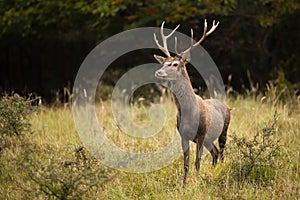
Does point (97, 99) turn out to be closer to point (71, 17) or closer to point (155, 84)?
point (155, 84)

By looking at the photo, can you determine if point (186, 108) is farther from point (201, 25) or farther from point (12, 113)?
point (201, 25)

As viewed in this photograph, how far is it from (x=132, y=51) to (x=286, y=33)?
419 cm

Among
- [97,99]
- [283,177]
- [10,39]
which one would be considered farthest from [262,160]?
[10,39]

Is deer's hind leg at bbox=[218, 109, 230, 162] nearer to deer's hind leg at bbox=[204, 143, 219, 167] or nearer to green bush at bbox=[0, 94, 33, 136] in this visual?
deer's hind leg at bbox=[204, 143, 219, 167]

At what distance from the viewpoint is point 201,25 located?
13383 mm

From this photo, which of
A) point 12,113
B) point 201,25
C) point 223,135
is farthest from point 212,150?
point 201,25

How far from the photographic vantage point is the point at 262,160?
579 cm

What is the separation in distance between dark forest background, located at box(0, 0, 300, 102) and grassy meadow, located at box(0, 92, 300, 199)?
4.04m

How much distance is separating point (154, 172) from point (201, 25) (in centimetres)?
788

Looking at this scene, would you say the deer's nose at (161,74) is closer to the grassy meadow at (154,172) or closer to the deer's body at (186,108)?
the deer's body at (186,108)

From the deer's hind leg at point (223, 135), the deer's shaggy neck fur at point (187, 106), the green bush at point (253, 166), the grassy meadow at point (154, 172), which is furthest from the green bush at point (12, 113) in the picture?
the green bush at point (253, 166)

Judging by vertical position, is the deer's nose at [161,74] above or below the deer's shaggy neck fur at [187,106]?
above

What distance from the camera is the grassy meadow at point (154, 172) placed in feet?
16.4

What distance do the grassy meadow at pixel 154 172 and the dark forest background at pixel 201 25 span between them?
13.3 ft
